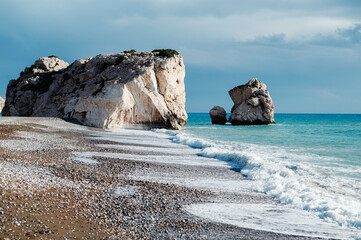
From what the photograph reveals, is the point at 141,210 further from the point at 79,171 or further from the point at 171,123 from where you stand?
the point at 171,123

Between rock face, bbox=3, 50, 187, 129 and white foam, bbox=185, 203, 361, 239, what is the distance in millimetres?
31000

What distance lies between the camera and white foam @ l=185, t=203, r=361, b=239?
7.10m

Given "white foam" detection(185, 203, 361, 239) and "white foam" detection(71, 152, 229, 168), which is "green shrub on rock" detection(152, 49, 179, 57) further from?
"white foam" detection(185, 203, 361, 239)

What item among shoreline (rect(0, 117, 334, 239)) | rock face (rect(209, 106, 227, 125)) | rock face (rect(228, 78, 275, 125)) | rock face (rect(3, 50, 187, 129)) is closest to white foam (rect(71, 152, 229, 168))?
shoreline (rect(0, 117, 334, 239))

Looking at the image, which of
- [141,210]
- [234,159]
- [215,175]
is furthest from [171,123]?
[141,210]

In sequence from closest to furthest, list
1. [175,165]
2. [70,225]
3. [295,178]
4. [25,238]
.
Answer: [25,238], [70,225], [295,178], [175,165]

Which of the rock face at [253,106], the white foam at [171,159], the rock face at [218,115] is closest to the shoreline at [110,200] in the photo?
the white foam at [171,159]

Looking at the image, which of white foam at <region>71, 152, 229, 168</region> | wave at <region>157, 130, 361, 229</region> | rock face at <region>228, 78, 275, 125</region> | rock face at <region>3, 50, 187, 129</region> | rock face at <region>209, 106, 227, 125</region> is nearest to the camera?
wave at <region>157, 130, 361, 229</region>

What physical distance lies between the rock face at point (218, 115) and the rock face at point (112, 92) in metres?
23.6

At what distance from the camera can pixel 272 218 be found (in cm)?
791

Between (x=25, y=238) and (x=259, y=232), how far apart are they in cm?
457

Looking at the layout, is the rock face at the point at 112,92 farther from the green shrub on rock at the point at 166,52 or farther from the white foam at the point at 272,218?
the white foam at the point at 272,218

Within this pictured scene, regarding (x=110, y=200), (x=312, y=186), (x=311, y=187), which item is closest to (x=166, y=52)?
(x=312, y=186)

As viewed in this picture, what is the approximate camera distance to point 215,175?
504 inches
